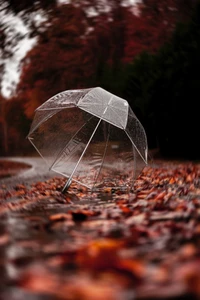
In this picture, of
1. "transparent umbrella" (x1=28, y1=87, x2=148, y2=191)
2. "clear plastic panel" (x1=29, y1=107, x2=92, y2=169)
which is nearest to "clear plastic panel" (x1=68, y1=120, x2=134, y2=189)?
"transparent umbrella" (x1=28, y1=87, x2=148, y2=191)

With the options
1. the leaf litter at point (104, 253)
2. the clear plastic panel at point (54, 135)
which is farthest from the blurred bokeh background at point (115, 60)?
the leaf litter at point (104, 253)

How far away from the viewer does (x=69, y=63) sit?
2688 cm

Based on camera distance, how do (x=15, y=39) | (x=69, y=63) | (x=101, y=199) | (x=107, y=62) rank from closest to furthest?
1. (x=101, y=199)
2. (x=15, y=39)
3. (x=107, y=62)
4. (x=69, y=63)

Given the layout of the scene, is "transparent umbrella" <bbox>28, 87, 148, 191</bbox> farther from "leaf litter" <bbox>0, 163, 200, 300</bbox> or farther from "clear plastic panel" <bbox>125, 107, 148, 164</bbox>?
"leaf litter" <bbox>0, 163, 200, 300</bbox>

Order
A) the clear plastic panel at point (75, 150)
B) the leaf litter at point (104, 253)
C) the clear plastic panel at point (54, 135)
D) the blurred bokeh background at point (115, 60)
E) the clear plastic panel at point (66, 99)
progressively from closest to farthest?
the leaf litter at point (104, 253), the clear plastic panel at point (66, 99), the clear plastic panel at point (75, 150), the clear plastic panel at point (54, 135), the blurred bokeh background at point (115, 60)

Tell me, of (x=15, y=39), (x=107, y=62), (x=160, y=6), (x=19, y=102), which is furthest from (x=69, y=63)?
(x=15, y=39)

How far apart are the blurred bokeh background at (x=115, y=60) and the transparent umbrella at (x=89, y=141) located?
2.69 m

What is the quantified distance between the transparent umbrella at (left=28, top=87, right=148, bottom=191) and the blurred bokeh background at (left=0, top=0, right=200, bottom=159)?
2.69 meters

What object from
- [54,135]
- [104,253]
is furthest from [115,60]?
[104,253]

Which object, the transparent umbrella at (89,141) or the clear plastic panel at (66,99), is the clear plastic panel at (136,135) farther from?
the clear plastic panel at (66,99)

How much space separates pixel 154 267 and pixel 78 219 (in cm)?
152

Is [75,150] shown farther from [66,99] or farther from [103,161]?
[66,99]

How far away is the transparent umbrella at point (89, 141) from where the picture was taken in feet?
16.2

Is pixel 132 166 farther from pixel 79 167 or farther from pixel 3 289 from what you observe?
pixel 3 289
